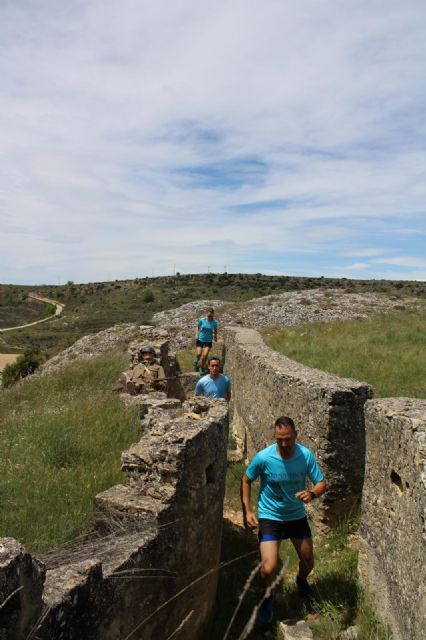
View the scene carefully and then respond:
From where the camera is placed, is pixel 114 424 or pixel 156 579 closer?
pixel 156 579

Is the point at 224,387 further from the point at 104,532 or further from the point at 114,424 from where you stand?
the point at 104,532

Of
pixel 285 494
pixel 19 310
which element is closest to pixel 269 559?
pixel 285 494

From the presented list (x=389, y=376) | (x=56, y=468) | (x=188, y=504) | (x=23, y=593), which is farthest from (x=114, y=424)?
(x=389, y=376)

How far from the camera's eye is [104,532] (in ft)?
13.4

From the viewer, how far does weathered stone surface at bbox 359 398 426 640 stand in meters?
3.36

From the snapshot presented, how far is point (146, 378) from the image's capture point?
1059 centimetres

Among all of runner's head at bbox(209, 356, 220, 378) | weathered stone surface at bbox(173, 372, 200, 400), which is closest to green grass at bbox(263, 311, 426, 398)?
weathered stone surface at bbox(173, 372, 200, 400)

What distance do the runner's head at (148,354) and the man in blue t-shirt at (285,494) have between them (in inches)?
270

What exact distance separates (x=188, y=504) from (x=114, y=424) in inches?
130

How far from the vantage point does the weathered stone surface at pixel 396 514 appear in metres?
3.36

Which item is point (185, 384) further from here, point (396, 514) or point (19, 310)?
point (19, 310)

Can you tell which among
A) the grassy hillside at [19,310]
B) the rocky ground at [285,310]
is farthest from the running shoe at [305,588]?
the grassy hillside at [19,310]

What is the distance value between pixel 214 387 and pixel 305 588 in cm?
339

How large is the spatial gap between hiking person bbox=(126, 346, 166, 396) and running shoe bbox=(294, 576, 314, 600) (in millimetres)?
5841
